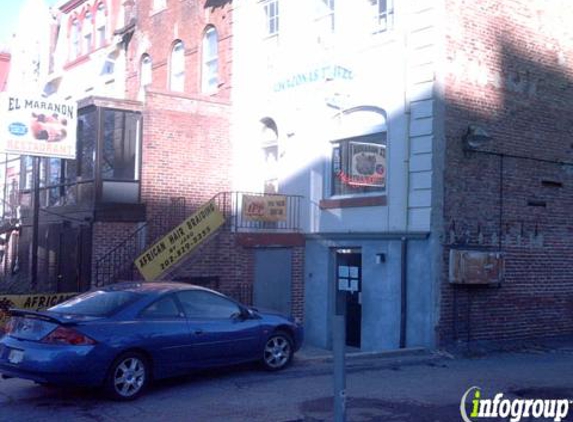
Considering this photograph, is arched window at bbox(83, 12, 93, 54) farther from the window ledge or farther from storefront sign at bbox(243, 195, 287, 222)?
the window ledge

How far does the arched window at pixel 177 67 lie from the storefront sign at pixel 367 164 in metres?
7.49

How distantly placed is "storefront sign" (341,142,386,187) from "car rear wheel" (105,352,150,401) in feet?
24.6

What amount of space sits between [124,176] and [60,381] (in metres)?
8.74

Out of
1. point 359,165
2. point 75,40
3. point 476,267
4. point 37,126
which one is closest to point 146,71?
point 75,40

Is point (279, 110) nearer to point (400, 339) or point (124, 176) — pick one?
point (124, 176)

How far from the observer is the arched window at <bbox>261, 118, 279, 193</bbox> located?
18984mm

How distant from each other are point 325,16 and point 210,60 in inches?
173

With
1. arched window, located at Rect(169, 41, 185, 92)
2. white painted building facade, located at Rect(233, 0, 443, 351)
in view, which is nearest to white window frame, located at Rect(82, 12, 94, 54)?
arched window, located at Rect(169, 41, 185, 92)

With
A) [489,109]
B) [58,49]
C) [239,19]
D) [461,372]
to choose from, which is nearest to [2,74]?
[58,49]

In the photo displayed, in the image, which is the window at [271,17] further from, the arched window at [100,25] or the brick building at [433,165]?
the arched window at [100,25]

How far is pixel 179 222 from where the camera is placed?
56.7ft

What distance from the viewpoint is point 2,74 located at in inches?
1431

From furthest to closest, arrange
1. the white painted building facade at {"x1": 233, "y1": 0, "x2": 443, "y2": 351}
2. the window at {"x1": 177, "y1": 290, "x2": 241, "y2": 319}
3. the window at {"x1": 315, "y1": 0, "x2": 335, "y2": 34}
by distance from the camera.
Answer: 1. the window at {"x1": 315, "y1": 0, "x2": 335, "y2": 34}
2. the white painted building facade at {"x1": 233, "y1": 0, "x2": 443, "y2": 351}
3. the window at {"x1": 177, "y1": 290, "x2": 241, "y2": 319}

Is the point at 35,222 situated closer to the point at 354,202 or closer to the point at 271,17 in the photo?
the point at 354,202
